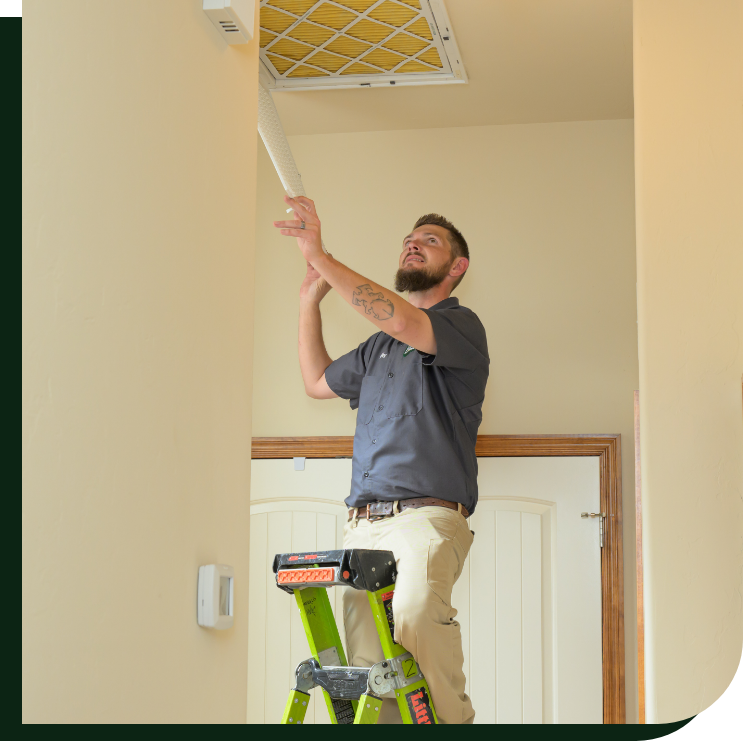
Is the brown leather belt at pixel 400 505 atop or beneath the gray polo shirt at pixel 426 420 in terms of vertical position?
beneath

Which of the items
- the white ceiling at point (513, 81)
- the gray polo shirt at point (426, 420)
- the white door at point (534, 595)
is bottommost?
the white door at point (534, 595)

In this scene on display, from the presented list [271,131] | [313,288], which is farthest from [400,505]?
[271,131]

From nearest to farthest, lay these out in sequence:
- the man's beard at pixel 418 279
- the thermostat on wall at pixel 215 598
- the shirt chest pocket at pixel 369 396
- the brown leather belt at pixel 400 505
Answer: the thermostat on wall at pixel 215 598 < the brown leather belt at pixel 400 505 < the shirt chest pocket at pixel 369 396 < the man's beard at pixel 418 279

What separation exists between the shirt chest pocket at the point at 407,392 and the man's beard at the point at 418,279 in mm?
322

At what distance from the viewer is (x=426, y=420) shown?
6.93ft

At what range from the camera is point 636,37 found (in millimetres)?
1904

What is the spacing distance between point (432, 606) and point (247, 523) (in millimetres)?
780

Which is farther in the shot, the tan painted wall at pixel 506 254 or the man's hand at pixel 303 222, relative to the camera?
the tan painted wall at pixel 506 254

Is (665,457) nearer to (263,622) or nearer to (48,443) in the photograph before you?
(48,443)

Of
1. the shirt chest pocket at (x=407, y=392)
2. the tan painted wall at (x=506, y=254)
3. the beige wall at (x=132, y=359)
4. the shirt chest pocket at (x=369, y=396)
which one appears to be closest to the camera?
the beige wall at (x=132, y=359)

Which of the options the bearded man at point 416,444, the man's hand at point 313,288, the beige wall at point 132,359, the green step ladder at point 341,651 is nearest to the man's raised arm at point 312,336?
the man's hand at point 313,288

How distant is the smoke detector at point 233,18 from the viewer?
102 cm

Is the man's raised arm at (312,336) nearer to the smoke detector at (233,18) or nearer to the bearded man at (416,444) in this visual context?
the bearded man at (416,444)

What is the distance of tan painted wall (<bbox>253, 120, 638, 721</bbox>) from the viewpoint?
2.95 meters
